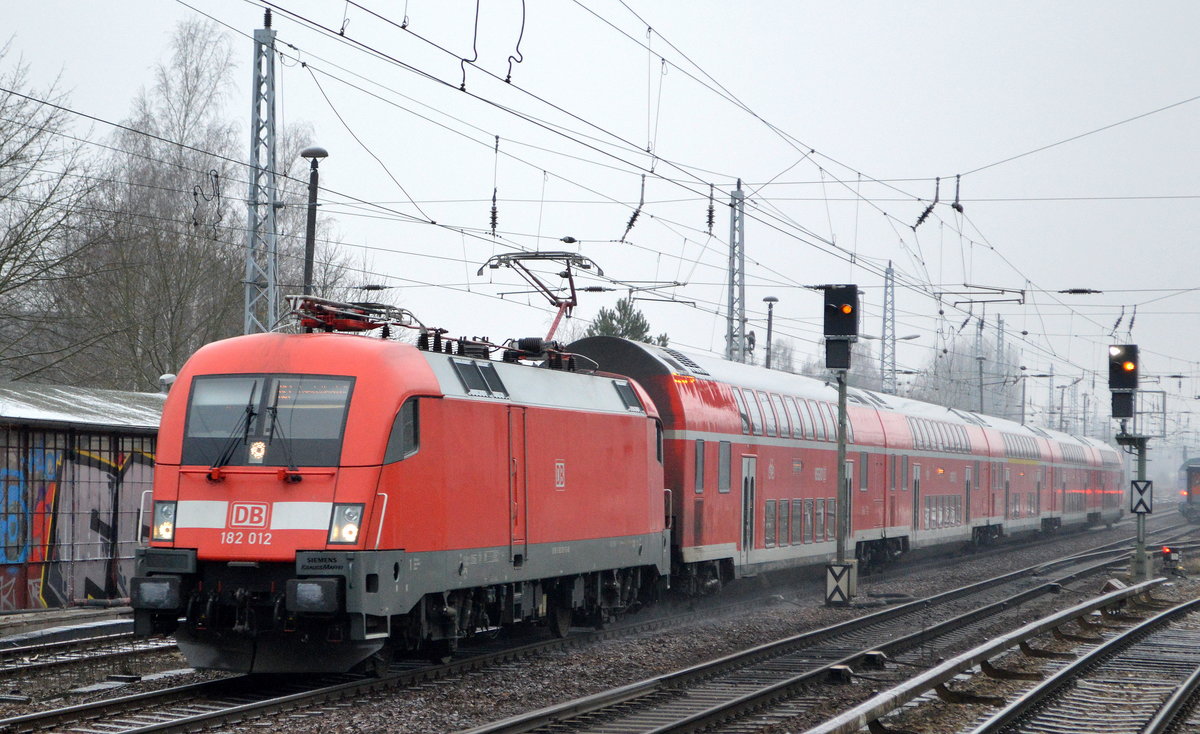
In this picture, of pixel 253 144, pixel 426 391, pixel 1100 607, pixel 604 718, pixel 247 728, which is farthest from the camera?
pixel 253 144

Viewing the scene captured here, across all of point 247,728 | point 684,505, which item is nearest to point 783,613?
point 684,505

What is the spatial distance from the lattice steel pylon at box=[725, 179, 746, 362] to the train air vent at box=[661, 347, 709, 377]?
933 cm

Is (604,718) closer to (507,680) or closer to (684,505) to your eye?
(507,680)

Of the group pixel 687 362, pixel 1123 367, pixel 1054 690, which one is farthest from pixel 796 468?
pixel 1054 690

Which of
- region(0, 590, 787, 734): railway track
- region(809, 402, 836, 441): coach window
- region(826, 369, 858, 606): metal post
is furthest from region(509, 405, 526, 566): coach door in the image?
region(809, 402, 836, 441): coach window

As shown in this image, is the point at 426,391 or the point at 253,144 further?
the point at 253,144

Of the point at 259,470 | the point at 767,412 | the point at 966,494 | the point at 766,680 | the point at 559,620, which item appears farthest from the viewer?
the point at 966,494

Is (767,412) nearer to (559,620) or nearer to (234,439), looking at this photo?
(559,620)

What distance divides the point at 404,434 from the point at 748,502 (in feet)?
36.3

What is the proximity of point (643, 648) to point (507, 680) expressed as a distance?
316 centimetres

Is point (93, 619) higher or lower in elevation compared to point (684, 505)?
lower

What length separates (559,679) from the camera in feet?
44.5

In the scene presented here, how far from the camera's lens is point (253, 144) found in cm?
2130

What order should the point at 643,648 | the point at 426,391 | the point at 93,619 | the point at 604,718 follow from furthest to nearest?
1. the point at 93,619
2. the point at 643,648
3. the point at 426,391
4. the point at 604,718
